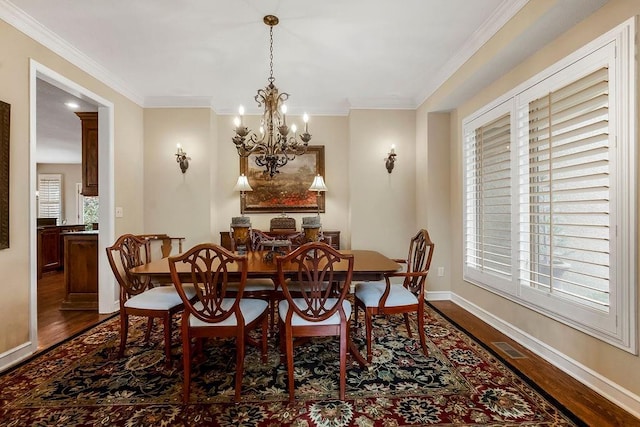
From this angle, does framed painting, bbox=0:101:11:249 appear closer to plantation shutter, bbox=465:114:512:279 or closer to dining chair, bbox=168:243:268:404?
dining chair, bbox=168:243:268:404

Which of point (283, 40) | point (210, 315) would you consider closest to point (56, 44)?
point (283, 40)

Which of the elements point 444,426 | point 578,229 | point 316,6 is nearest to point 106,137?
point 316,6

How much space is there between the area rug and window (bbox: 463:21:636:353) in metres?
0.70

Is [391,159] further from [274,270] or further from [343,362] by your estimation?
[343,362]

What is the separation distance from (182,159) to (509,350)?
4.30 m

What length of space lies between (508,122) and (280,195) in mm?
3043

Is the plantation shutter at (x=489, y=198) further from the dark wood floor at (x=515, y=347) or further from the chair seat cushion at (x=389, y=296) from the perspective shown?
the chair seat cushion at (x=389, y=296)

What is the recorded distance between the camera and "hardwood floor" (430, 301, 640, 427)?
5.75 ft

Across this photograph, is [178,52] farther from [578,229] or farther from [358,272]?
[578,229]

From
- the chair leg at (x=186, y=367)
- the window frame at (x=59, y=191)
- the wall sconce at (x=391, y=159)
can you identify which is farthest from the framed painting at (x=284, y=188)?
Answer: the window frame at (x=59, y=191)

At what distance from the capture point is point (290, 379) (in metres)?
1.91

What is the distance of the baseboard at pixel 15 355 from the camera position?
233 cm

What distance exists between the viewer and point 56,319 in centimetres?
341

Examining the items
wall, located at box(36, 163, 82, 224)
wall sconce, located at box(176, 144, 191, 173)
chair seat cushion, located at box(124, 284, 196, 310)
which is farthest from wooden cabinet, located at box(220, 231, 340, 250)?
wall, located at box(36, 163, 82, 224)
